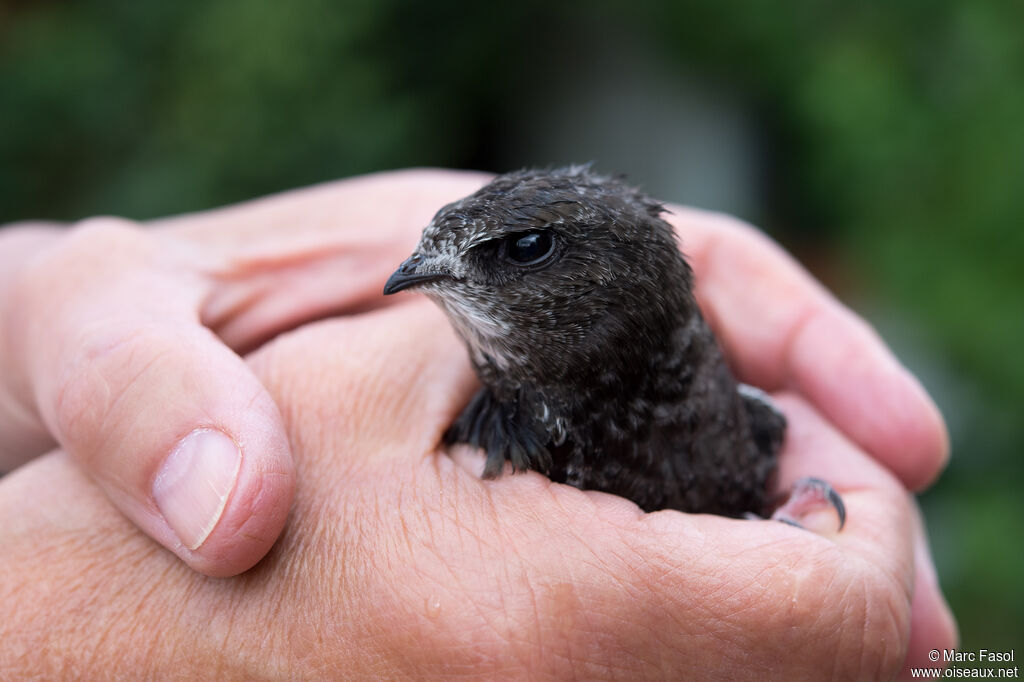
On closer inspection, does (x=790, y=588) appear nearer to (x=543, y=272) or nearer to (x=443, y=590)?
(x=443, y=590)

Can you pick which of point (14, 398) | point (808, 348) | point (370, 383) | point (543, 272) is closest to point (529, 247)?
point (543, 272)

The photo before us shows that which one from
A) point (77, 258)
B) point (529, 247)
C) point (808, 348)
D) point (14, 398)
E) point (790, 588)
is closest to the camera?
point (790, 588)

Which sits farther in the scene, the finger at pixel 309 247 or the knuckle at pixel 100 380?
the finger at pixel 309 247

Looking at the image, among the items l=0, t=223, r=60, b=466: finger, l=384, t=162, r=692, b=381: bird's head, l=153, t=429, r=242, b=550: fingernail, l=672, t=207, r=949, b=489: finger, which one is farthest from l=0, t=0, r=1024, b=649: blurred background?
l=153, t=429, r=242, b=550: fingernail

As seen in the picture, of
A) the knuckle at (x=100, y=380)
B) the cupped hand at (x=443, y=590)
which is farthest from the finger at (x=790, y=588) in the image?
the knuckle at (x=100, y=380)

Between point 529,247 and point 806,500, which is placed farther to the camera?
point 806,500

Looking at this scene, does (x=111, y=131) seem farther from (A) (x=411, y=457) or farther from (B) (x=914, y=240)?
(B) (x=914, y=240)

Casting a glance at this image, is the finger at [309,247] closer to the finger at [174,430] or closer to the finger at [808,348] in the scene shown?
the finger at [174,430]
